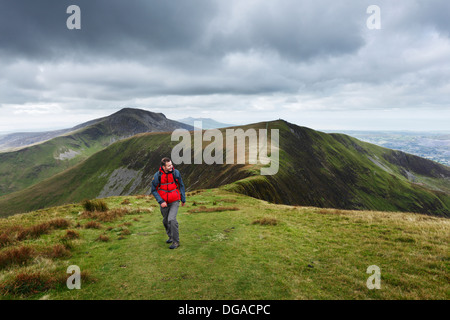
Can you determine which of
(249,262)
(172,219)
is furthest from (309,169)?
(249,262)

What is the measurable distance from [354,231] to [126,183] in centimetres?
16248

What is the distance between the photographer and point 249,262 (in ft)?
30.7

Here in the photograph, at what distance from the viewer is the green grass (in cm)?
704

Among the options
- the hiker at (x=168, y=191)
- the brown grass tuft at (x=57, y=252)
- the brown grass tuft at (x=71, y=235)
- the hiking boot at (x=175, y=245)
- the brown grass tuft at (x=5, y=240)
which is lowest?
the hiking boot at (x=175, y=245)

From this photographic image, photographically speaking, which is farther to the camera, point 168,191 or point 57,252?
point 168,191

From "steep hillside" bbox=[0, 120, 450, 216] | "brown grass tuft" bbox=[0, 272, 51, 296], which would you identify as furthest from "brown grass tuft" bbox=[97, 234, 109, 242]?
"steep hillside" bbox=[0, 120, 450, 216]

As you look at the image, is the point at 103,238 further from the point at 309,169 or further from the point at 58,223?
the point at 309,169

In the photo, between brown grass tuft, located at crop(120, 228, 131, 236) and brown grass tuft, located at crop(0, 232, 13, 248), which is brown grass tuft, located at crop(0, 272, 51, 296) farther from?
brown grass tuft, located at crop(120, 228, 131, 236)

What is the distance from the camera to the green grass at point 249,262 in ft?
23.1

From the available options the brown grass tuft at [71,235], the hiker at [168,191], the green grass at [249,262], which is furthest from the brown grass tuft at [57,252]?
the hiker at [168,191]

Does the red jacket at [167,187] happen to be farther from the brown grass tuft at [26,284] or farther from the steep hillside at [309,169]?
the steep hillside at [309,169]

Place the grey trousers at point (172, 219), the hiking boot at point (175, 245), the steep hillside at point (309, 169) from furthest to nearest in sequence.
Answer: the steep hillside at point (309, 169) → the grey trousers at point (172, 219) → the hiking boot at point (175, 245)
